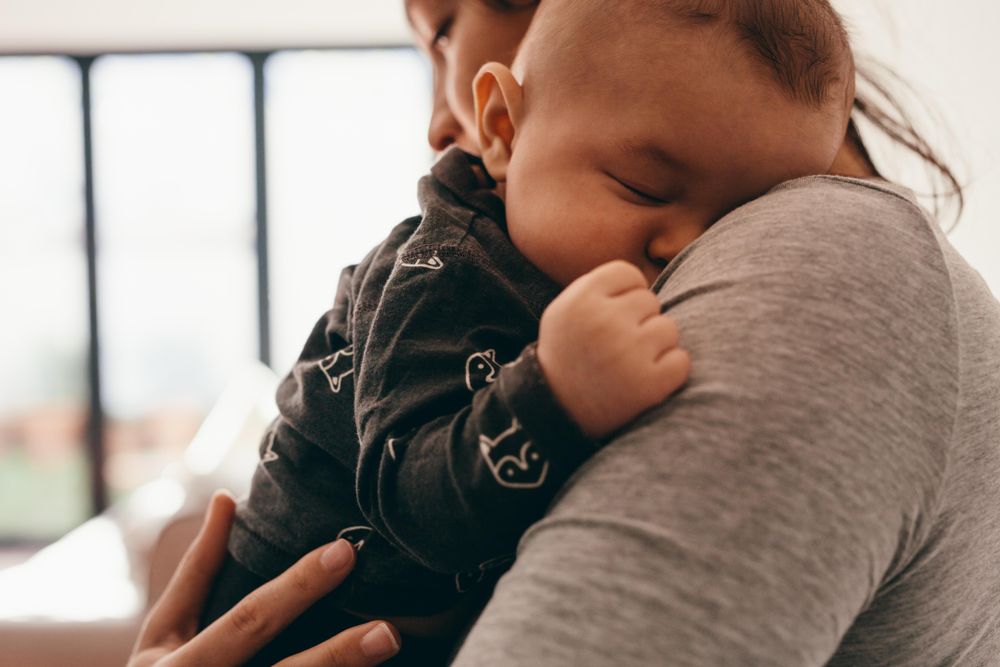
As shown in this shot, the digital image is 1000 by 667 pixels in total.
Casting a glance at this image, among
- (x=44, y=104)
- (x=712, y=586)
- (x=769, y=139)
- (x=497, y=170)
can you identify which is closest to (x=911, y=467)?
(x=712, y=586)

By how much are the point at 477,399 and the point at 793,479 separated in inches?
8.7

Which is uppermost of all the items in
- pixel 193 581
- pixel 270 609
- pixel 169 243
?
pixel 270 609

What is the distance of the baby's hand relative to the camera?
44 centimetres

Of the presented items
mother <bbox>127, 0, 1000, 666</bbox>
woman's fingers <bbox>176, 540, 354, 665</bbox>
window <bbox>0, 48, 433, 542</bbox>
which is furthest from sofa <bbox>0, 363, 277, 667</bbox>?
mother <bbox>127, 0, 1000, 666</bbox>

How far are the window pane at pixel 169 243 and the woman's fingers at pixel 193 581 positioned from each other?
4.58 m

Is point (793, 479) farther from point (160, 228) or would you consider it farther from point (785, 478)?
point (160, 228)

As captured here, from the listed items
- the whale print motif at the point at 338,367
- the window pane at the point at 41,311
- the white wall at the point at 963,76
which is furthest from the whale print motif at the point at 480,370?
the window pane at the point at 41,311

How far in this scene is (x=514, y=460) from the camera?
49 cm

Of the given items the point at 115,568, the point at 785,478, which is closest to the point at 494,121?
the point at 785,478

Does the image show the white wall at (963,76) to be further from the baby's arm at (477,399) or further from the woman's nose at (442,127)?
the baby's arm at (477,399)

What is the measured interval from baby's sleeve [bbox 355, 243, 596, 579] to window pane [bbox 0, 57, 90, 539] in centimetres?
536

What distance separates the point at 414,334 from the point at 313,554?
258 millimetres

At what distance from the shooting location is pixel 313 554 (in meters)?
0.76

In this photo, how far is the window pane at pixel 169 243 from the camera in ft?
17.2
